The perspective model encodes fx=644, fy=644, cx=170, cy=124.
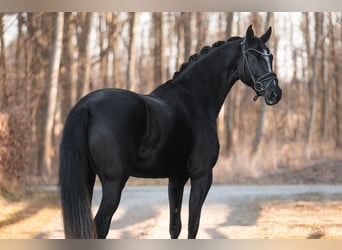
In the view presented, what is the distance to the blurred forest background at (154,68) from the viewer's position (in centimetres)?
1435

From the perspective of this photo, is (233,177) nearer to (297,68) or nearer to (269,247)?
(297,68)

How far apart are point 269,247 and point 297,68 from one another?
41.5 feet

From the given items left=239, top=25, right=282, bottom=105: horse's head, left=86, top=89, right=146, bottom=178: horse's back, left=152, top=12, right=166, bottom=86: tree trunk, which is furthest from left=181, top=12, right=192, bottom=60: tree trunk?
left=86, top=89, right=146, bottom=178: horse's back

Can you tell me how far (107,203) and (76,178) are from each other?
0.94 ft

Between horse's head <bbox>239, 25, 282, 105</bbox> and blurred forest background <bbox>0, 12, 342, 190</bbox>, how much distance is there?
23.4 ft

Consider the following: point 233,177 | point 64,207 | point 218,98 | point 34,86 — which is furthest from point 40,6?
point 64,207

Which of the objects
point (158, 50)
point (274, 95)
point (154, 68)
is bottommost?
point (274, 95)

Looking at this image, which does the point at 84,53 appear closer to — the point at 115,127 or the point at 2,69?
the point at 2,69

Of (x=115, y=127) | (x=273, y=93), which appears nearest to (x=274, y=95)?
(x=273, y=93)

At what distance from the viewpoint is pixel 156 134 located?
496 centimetres

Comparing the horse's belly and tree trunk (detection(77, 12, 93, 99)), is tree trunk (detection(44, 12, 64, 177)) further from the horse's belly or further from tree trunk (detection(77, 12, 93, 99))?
the horse's belly

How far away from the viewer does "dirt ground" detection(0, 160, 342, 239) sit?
34.1 ft

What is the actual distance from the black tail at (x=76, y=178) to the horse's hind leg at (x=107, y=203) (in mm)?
109

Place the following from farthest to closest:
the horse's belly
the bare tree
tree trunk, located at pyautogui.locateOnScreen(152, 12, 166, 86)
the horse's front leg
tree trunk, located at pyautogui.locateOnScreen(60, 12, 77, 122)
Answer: tree trunk, located at pyautogui.locateOnScreen(152, 12, 166, 86) → tree trunk, located at pyautogui.locateOnScreen(60, 12, 77, 122) → the bare tree → the horse's front leg → the horse's belly
